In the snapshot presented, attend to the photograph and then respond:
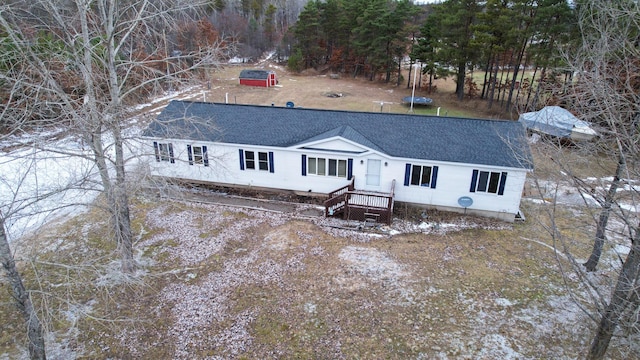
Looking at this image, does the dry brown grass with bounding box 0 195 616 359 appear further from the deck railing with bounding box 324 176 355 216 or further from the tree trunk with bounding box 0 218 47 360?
the tree trunk with bounding box 0 218 47 360

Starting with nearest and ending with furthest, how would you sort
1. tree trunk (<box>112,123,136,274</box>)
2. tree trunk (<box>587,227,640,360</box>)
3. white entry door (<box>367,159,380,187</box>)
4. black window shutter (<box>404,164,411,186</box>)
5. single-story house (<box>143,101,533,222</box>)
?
tree trunk (<box>587,227,640,360</box>)
tree trunk (<box>112,123,136,274</box>)
single-story house (<box>143,101,533,222</box>)
black window shutter (<box>404,164,411,186</box>)
white entry door (<box>367,159,380,187</box>)

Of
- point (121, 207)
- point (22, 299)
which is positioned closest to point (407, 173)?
point (121, 207)

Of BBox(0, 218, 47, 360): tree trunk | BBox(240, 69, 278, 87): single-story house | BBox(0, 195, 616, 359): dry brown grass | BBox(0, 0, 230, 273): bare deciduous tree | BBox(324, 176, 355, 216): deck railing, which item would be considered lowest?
BBox(0, 195, 616, 359): dry brown grass

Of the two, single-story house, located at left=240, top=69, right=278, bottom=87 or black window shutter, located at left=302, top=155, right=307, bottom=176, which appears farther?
single-story house, located at left=240, top=69, right=278, bottom=87

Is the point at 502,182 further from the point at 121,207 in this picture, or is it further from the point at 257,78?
the point at 257,78

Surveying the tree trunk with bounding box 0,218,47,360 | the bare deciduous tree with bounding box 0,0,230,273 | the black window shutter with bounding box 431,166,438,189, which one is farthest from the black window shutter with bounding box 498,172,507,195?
the tree trunk with bounding box 0,218,47,360

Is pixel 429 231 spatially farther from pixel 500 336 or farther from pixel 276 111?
pixel 276 111
